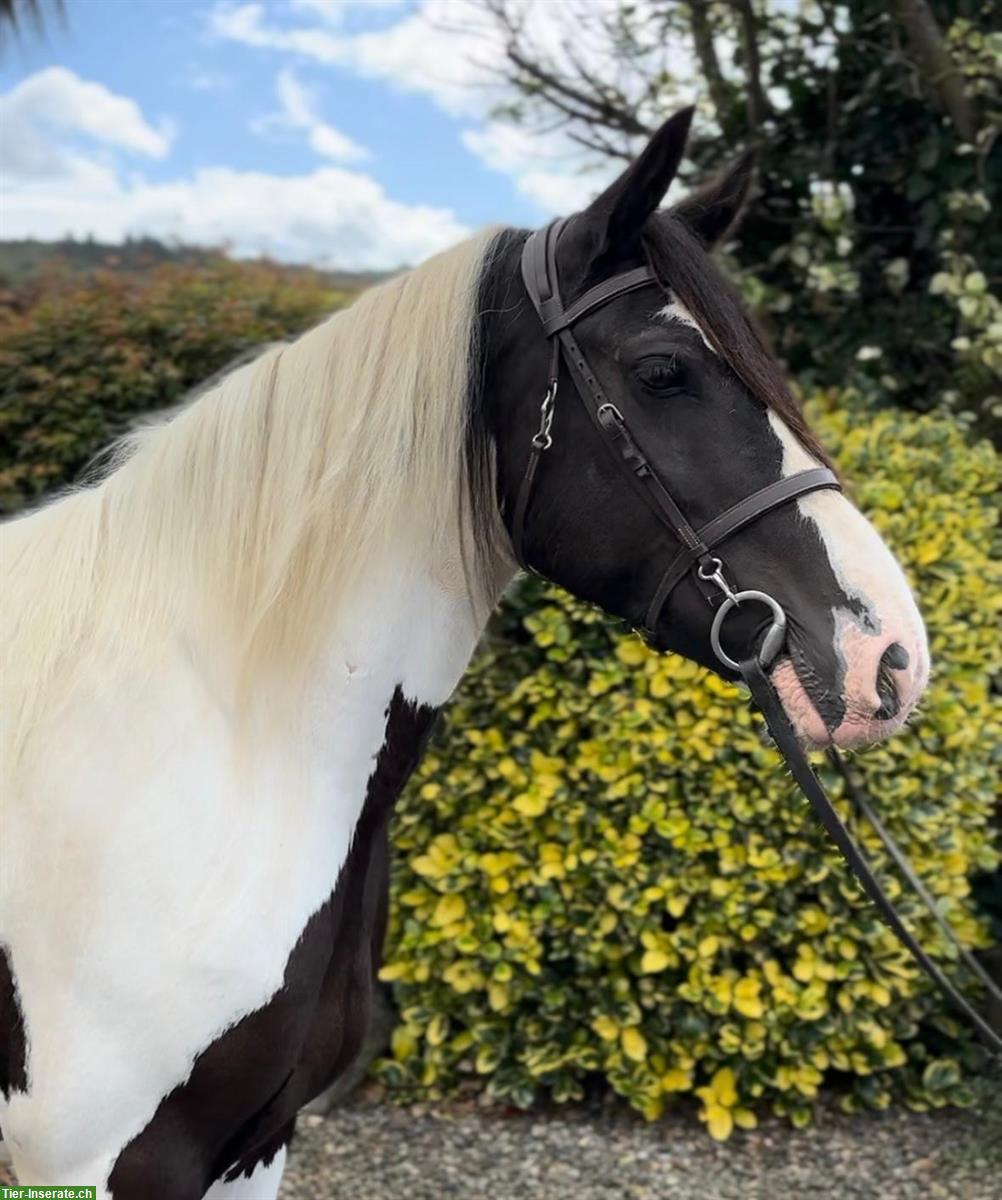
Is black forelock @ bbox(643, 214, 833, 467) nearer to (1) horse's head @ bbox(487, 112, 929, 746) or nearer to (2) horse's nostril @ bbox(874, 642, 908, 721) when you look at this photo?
(1) horse's head @ bbox(487, 112, 929, 746)

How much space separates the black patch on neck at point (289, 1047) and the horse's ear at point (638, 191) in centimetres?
69

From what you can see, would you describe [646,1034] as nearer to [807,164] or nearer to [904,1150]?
[904,1150]

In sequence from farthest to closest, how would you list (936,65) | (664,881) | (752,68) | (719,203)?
1. (752,68)
2. (936,65)
3. (664,881)
4. (719,203)

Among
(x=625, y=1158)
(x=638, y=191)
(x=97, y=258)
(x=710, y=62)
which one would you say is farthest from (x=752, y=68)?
(x=625, y=1158)

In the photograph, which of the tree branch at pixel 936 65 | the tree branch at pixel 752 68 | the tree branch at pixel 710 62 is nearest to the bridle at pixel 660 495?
the tree branch at pixel 936 65

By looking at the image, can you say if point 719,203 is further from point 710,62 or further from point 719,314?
point 710,62

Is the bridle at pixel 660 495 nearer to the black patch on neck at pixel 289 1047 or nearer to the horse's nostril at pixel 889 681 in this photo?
the horse's nostril at pixel 889 681

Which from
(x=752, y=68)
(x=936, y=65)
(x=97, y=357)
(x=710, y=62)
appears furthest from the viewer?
(x=710, y=62)

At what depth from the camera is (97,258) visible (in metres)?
4.48

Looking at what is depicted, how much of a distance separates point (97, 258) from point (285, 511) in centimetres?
350

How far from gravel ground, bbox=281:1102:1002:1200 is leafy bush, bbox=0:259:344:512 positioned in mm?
2254

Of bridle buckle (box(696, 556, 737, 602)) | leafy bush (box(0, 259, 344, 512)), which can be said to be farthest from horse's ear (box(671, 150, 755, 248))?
leafy bush (box(0, 259, 344, 512))

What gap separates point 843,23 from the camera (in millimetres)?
4848

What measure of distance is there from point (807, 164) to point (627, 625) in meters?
4.08
